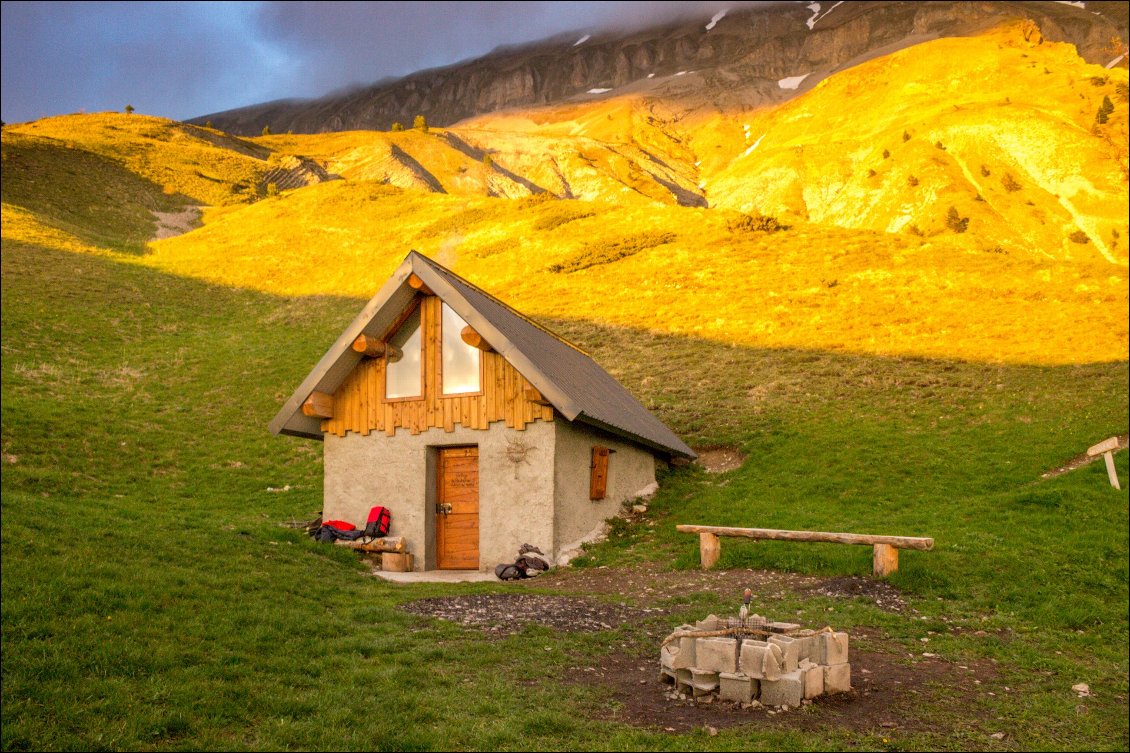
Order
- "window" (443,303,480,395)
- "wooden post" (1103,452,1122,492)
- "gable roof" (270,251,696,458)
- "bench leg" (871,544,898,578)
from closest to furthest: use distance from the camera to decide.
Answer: "bench leg" (871,544,898,578), "gable roof" (270,251,696,458), "window" (443,303,480,395), "wooden post" (1103,452,1122,492)

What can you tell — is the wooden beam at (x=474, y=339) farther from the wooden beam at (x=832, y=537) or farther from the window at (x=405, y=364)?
the wooden beam at (x=832, y=537)

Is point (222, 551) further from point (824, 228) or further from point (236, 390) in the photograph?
point (824, 228)

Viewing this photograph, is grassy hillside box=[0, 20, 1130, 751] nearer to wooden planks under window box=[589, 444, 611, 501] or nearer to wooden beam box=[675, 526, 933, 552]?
wooden beam box=[675, 526, 933, 552]

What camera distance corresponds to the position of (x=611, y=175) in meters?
162

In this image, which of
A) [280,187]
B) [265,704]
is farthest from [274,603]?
[280,187]

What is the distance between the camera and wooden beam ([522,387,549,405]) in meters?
17.3

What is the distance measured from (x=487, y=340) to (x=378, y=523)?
471cm

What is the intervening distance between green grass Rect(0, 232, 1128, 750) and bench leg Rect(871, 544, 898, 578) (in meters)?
0.30

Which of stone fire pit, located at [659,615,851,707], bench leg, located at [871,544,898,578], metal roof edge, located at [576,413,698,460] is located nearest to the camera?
stone fire pit, located at [659,615,851,707]

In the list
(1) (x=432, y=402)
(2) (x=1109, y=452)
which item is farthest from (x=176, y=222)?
(2) (x=1109, y=452)

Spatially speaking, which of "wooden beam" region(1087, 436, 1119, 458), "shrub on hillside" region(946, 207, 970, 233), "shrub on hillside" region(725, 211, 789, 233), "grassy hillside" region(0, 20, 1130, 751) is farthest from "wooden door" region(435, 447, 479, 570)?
"shrub on hillside" region(946, 207, 970, 233)

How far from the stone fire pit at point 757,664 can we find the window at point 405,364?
11.1 metres

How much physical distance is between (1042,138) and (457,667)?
406 feet

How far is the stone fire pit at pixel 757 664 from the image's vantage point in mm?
8516
